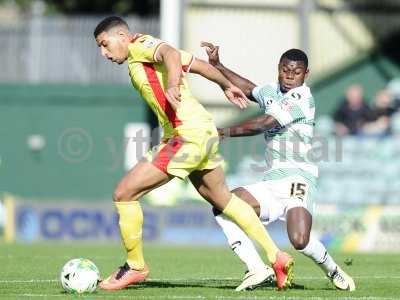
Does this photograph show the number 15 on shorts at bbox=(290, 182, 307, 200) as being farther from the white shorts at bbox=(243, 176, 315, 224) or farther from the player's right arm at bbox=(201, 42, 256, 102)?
the player's right arm at bbox=(201, 42, 256, 102)

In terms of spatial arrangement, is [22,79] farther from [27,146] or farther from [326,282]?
[326,282]

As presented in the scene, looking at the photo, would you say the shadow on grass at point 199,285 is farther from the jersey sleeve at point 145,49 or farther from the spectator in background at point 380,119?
the spectator in background at point 380,119

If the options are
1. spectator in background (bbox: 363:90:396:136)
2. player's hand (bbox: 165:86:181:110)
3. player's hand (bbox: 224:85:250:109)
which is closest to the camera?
player's hand (bbox: 165:86:181:110)

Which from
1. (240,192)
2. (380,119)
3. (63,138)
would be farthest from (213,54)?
(63,138)

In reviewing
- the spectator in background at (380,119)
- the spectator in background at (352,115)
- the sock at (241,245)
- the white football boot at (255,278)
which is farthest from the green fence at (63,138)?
the white football boot at (255,278)

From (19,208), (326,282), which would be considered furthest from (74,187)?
(326,282)

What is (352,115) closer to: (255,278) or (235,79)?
(235,79)

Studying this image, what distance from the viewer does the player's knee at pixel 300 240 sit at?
10.2 m

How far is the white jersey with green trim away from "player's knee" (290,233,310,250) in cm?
74

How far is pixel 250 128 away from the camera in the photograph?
10.3m

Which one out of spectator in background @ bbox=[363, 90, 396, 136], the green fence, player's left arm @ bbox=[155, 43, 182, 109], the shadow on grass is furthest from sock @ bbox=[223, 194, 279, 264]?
the green fence

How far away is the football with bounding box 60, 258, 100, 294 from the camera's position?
968 centimetres

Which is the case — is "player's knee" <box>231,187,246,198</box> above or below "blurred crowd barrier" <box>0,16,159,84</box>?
below

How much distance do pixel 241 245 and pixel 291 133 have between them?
1.22 m
